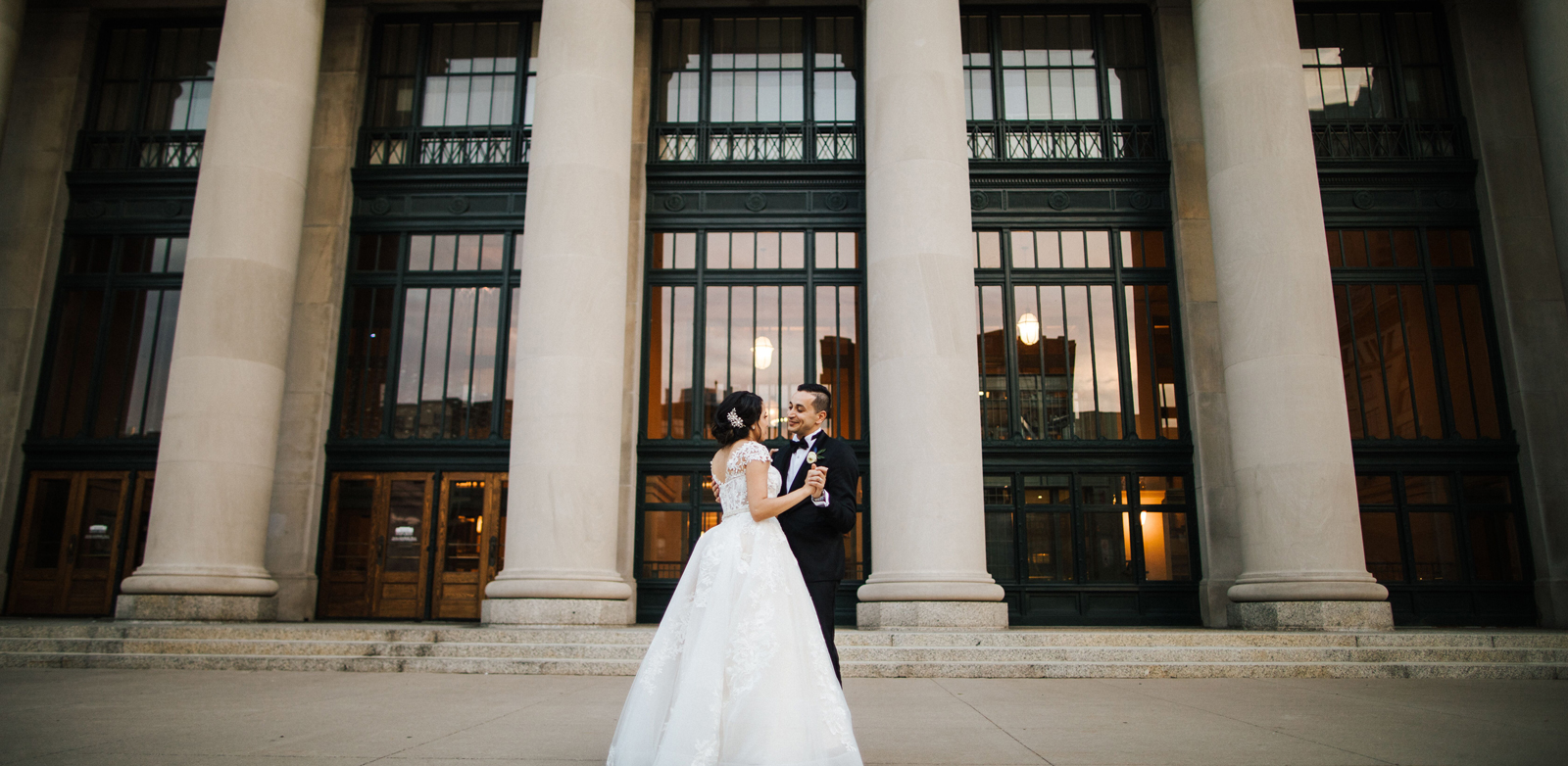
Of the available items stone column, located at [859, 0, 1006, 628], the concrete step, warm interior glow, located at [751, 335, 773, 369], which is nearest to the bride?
the concrete step

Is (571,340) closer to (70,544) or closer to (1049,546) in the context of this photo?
(1049,546)

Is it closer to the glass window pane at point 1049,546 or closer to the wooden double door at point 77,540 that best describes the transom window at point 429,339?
the wooden double door at point 77,540

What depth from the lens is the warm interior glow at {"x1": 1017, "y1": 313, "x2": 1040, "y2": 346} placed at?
59.2ft

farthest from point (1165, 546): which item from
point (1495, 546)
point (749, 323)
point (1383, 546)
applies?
point (749, 323)

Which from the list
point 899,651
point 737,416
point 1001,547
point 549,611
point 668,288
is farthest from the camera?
point 668,288

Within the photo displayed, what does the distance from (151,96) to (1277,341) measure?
71.0 feet

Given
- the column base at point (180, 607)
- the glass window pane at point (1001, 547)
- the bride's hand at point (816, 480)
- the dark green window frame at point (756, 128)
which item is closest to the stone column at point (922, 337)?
the dark green window frame at point (756, 128)

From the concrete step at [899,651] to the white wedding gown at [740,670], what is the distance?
225 inches

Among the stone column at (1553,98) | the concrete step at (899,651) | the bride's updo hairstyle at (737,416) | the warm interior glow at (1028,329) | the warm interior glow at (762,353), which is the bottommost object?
the concrete step at (899,651)

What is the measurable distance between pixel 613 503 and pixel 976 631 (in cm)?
565

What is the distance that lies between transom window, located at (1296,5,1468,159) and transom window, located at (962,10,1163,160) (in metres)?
3.18

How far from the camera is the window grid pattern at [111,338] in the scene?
18.0 m

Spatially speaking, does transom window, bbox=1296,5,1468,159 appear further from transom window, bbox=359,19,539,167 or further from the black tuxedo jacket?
the black tuxedo jacket

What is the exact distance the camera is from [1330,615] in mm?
12875
